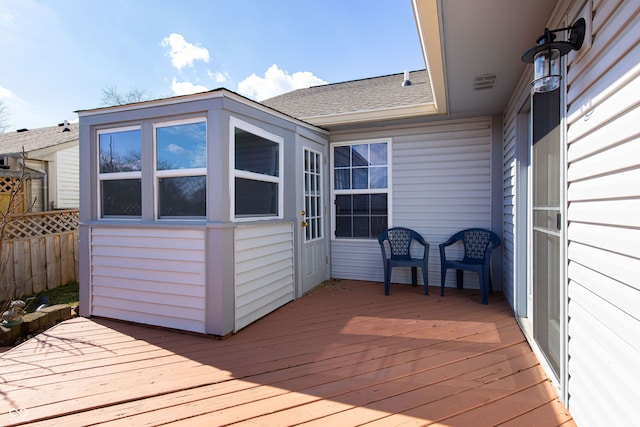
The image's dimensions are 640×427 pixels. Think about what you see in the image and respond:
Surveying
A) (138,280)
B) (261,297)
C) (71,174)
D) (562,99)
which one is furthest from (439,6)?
(71,174)

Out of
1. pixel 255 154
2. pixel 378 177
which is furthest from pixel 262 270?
pixel 378 177

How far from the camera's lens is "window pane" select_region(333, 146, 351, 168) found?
509 cm

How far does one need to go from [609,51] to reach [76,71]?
13395 millimetres

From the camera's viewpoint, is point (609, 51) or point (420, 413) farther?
point (420, 413)

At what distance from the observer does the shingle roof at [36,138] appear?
9377mm

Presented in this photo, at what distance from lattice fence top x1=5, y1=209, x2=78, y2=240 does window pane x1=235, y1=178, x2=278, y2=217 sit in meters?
4.33

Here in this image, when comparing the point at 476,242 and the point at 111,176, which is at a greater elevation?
the point at 111,176

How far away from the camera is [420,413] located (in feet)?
5.92

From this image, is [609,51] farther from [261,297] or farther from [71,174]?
[71,174]

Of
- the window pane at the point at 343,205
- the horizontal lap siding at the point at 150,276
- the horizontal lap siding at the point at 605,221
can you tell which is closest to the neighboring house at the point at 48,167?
the horizontal lap siding at the point at 150,276

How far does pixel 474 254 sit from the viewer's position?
14.2 ft

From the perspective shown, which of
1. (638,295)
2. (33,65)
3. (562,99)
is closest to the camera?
(638,295)

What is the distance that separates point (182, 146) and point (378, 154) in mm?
2882

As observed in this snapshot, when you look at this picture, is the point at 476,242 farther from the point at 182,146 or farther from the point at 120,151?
the point at 120,151
